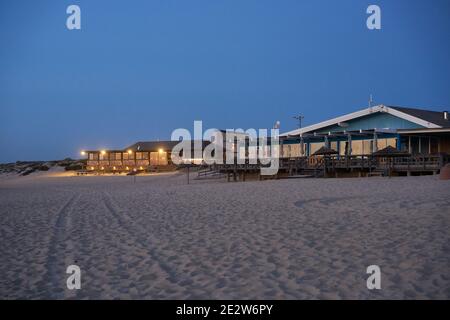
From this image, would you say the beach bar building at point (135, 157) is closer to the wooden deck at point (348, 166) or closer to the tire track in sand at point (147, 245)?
the wooden deck at point (348, 166)

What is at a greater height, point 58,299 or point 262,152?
point 262,152

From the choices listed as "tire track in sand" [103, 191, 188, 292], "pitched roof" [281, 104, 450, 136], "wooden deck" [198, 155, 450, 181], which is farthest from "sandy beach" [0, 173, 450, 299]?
"pitched roof" [281, 104, 450, 136]

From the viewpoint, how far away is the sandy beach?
5.18 meters

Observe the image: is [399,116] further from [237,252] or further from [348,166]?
[237,252]

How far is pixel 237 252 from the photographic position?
22.9ft

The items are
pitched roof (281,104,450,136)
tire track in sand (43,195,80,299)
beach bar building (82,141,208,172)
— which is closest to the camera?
tire track in sand (43,195,80,299)

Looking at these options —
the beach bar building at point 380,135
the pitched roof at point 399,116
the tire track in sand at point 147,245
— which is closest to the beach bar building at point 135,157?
the beach bar building at point 380,135

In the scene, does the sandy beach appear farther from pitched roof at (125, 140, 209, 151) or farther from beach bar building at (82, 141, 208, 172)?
pitched roof at (125, 140, 209, 151)

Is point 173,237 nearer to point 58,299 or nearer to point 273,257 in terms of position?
point 273,257

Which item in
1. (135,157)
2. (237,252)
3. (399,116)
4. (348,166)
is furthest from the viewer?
(135,157)

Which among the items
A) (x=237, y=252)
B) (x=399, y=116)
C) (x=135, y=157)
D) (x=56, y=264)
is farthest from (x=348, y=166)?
(x=135, y=157)

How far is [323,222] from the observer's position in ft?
30.9
